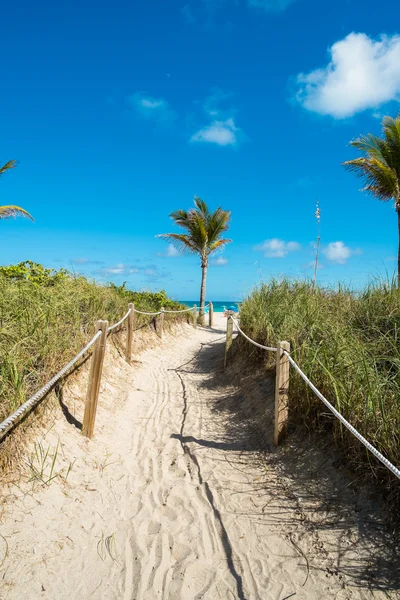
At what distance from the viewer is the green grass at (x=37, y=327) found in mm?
3514

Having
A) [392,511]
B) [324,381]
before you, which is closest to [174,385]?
[324,381]

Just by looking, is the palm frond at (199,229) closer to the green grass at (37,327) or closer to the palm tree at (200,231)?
the palm tree at (200,231)

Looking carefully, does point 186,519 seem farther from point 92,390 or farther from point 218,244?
point 218,244

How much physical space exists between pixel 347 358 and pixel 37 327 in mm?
3727

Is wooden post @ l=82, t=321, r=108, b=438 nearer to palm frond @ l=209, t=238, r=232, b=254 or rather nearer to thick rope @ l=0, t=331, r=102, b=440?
thick rope @ l=0, t=331, r=102, b=440

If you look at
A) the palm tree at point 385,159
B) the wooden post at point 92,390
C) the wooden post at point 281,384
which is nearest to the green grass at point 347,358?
the wooden post at point 281,384

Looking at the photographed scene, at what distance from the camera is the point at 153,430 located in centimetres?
495

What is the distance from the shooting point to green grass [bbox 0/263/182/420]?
3514mm

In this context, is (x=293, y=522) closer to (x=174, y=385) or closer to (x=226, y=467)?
(x=226, y=467)

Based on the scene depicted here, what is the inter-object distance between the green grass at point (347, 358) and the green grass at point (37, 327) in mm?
2903

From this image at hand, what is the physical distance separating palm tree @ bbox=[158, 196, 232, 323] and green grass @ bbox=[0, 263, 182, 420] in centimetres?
1360

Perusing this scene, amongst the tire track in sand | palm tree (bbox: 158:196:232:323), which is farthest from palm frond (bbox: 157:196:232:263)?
the tire track in sand

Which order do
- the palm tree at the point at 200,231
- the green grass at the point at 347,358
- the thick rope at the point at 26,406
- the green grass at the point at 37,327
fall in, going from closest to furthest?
1. the thick rope at the point at 26,406
2. the green grass at the point at 347,358
3. the green grass at the point at 37,327
4. the palm tree at the point at 200,231

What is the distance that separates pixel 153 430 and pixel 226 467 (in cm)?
141
